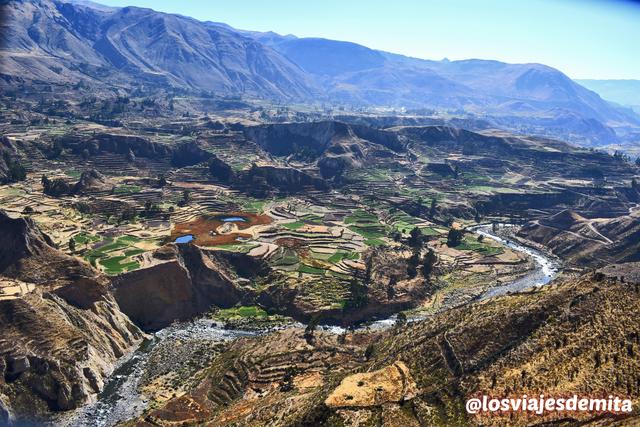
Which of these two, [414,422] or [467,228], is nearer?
[414,422]

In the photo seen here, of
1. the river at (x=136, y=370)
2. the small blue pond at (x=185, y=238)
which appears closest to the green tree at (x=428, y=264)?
the river at (x=136, y=370)

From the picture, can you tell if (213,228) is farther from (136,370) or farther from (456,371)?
(456,371)

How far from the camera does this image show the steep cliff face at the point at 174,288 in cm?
4053

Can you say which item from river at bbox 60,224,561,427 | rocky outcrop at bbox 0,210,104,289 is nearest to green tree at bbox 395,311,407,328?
river at bbox 60,224,561,427

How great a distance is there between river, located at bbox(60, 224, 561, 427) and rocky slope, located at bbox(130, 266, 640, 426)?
252cm

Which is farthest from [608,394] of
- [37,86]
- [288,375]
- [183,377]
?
[37,86]

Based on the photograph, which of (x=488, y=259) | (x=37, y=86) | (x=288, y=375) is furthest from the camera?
(x=37, y=86)

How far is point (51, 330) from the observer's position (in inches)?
1228

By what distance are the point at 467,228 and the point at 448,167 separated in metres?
31.2

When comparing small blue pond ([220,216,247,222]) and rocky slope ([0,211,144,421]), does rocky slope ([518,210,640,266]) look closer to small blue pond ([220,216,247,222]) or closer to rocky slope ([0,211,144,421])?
small blue pond ([220,216,247,222])

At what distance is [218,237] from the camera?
55.2 meters

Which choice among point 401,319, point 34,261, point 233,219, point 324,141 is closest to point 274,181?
point 233,219

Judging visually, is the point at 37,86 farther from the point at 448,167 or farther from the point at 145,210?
the point at 448,167

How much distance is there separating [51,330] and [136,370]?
618 centimetres
